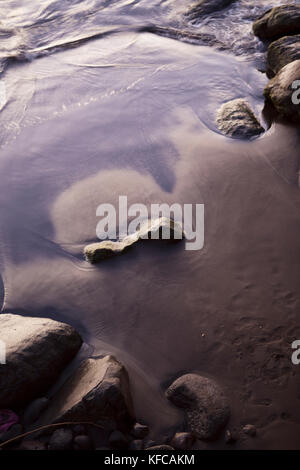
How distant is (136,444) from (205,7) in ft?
32.9

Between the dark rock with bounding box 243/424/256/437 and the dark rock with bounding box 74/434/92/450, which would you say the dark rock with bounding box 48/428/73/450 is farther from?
the dark rock with bounding box 243/424/256/437

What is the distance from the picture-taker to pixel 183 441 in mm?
2588

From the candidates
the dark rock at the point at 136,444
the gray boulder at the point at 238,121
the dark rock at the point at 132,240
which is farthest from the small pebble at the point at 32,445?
the gray boulder at the point at 238,121

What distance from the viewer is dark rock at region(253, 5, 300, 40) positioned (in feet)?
24.0

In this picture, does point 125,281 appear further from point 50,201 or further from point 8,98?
point 8,98

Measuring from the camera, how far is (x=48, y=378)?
2.91 m

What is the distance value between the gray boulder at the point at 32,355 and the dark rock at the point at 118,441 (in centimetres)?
68

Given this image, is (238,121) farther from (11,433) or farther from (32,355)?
(11,433)

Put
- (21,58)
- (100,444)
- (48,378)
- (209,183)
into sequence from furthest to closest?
(21,58)
(209,183)
(48,378)
(100,444)

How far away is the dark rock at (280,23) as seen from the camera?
730 centimetres

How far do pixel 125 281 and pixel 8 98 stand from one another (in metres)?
4.71

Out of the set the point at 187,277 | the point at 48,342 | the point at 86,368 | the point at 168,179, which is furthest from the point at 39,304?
the point at 168,179

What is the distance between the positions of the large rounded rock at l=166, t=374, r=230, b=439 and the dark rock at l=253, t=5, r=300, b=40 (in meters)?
7.23

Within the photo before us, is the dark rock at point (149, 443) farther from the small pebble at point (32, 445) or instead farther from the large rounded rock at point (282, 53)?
the large rounded rock at point (282, 53)
